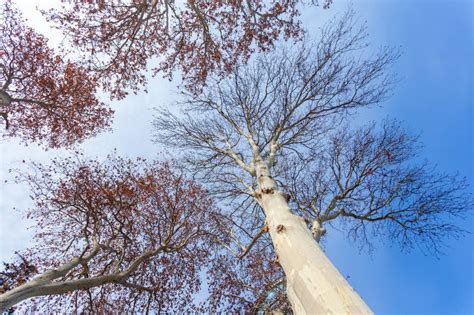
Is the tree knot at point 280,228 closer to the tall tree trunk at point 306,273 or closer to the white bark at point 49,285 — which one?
the tall tree trunk at point 306,273

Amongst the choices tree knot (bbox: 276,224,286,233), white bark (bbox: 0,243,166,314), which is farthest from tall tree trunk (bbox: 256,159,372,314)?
white bark (bbox: 0,243,166,314)

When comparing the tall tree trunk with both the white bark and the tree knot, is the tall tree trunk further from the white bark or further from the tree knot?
the white bark

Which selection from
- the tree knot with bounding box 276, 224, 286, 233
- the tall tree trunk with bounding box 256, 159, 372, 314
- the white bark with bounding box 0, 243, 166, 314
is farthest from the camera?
the white bark with bounding box 0, 243, 166, 314

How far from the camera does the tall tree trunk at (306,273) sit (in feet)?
5.93

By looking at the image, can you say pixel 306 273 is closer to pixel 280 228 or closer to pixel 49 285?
pixel 280 228

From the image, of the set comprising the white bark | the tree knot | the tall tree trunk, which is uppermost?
the white bark

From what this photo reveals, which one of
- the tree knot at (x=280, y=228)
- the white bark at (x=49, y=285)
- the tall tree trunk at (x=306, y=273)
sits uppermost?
the white bark at (x=49, y=285)

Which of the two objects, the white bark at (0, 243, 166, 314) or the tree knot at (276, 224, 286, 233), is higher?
the white bark at (0, 243, 166, 314)

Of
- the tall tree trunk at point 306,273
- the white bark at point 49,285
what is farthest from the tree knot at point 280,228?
the white bark at point 49,285

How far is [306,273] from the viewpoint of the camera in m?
2.20

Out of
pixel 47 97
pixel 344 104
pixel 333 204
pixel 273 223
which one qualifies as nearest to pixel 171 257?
pixel 333 204

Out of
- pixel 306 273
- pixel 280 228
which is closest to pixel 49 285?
pixel 280 228

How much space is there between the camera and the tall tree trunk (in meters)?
1.81

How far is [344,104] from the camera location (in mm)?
6984
